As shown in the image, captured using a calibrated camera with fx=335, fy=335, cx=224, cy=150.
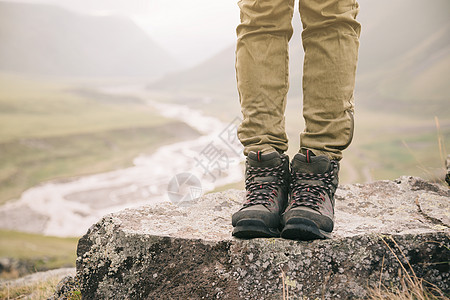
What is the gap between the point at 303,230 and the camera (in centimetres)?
138

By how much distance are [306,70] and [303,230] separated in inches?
29.6

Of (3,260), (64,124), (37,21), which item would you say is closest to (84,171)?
(64,124)

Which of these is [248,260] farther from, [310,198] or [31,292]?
[31,292]

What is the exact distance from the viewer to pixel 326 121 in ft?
5.06

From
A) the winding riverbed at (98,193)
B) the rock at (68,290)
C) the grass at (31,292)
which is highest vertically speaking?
the rock at (68,290)

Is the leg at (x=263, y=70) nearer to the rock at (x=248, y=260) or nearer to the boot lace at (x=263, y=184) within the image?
the boot lace at (x=263, y=184)

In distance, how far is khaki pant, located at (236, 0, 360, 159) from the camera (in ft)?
5.00

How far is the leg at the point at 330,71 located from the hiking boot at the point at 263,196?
17cm

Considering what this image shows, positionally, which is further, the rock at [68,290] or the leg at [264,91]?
the rock at [68,290]

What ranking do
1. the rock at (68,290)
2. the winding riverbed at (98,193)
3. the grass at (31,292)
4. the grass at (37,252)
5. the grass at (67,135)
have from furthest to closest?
the grass at (67,135), the winding riverbed at (98,193), the grass at (37,252), the grass at (31,292), the rock at (68,290)

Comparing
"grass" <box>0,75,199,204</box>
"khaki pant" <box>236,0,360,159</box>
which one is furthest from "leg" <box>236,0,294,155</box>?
"grass" <box>0,75,199,204</box>

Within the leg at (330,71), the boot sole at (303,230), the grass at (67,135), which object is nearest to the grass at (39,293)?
the boot sole at (303,230)

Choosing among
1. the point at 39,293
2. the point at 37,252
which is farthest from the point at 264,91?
the point at 37,252

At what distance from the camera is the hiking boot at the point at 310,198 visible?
139cm
